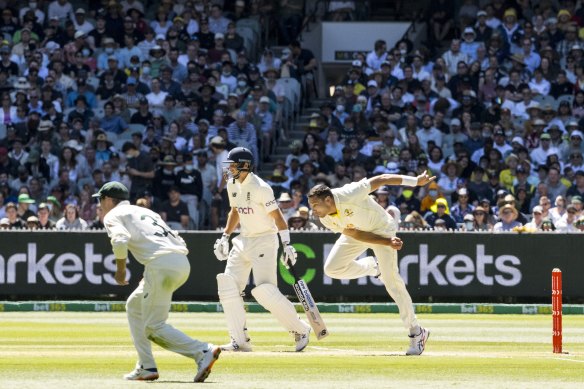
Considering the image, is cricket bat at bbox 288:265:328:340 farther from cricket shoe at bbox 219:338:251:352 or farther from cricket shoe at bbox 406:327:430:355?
cricket shoe at bbox 406:327:430:355

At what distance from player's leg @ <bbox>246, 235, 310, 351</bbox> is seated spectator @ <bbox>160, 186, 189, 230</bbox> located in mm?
10019

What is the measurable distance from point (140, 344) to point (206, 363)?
57cm

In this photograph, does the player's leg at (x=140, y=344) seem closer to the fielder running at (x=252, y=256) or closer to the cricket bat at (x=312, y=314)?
the fielder running at (x=252, y=256)

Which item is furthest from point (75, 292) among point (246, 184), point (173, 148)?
point (246, 184)

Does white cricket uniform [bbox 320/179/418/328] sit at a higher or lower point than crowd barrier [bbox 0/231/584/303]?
higher

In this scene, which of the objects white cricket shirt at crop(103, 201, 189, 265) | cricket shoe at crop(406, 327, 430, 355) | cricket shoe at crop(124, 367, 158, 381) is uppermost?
white cricket shirt at crop(103, 201, 189, 265)

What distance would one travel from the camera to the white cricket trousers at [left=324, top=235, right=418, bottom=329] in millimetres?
13445

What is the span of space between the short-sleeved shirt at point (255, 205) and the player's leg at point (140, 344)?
9.82 feet

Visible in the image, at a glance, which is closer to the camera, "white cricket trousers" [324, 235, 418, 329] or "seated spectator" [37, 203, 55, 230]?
"white cricket trousers" [324, 235, 418, 329]

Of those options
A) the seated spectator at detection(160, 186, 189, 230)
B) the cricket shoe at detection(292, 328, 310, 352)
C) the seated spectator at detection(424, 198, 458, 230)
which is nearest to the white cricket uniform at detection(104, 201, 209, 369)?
the cricket shoe at detection(292, 328, 310, 352)

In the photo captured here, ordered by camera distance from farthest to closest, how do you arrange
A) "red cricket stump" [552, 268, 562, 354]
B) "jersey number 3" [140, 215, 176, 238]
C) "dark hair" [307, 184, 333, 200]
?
"dark hair" [307, 184, 333, 200], "red cricket stump" [552, 268, 562, 354], "jersey number 3" [140, 215, 176, 238]

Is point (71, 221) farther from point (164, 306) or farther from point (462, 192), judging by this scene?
point (164, 306)

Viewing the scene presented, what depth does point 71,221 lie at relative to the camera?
22.7 metres

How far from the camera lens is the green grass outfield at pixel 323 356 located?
10664mm
